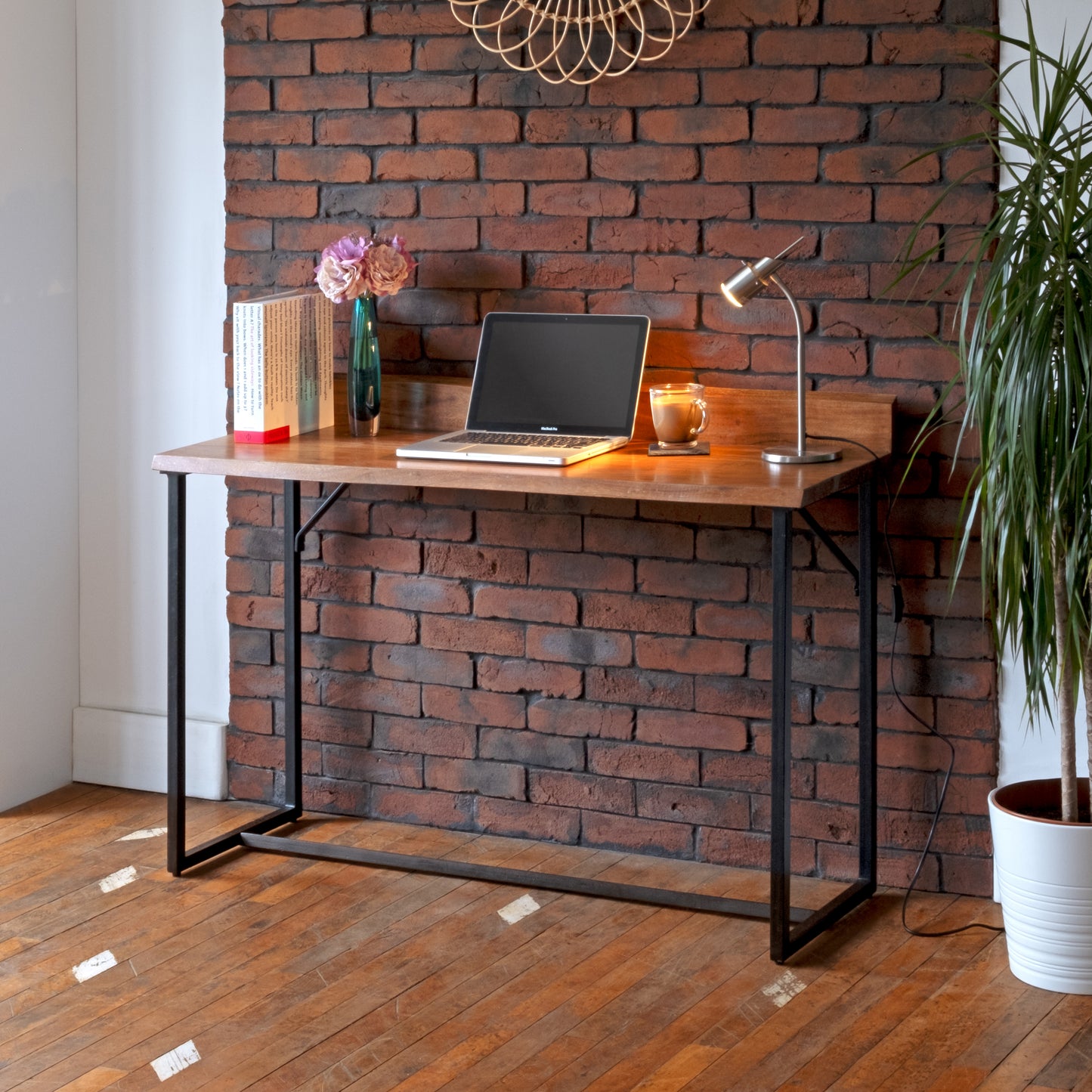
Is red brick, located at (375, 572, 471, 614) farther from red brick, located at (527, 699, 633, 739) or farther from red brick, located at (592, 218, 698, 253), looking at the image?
red brick, located at (592, 218, 698, 253)

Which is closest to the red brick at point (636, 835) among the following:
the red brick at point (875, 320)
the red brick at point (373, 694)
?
the red brick at point (373, 694)

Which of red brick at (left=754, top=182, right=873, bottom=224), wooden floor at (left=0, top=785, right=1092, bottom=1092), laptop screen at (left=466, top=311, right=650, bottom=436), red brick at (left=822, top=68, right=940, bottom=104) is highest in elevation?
red brick at (left=822, top=68, right=940, bottom=104)

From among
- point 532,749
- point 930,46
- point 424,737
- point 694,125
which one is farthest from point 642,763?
point 930,46

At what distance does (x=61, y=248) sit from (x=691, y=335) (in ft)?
4.78

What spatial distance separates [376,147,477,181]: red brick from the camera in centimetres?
331

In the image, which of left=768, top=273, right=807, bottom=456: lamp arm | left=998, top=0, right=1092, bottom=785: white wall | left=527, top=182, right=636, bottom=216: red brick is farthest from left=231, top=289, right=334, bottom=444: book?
left=998, top=0, right=1092, bottom=785: white wall

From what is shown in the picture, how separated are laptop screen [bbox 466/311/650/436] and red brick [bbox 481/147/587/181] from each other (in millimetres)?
292

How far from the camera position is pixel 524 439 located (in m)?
3.06

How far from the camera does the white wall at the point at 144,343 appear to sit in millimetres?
3539

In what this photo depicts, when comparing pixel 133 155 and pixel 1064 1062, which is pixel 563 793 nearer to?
pixel 1064 1062

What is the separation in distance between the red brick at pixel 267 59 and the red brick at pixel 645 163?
26.6 inches

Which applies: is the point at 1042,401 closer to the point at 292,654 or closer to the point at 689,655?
the point at 689,655

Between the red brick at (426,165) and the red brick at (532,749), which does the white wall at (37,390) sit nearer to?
the red brick at (426,165)

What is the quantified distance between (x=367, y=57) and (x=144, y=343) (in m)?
0.82
